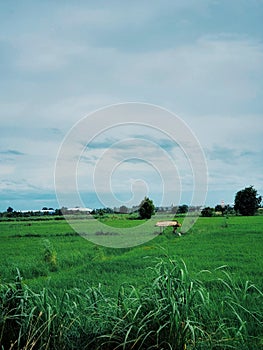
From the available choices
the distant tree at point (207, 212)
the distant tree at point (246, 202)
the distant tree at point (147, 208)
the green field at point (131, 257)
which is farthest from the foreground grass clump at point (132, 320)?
the distant tree at point (207, 212)

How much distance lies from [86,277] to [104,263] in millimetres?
774

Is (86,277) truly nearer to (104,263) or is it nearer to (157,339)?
(104,263)

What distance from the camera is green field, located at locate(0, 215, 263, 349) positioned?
17.1 ft

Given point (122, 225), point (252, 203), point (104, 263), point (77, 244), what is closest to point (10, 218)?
point (122, 225)

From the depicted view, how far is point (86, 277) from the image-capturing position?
5.99m

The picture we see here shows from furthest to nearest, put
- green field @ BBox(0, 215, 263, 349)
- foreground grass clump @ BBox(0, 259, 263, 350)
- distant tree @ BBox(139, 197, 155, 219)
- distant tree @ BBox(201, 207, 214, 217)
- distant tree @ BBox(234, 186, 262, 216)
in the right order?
distant tree @ BBox(201, 207, 214, 217), distant tree @ BBox(234, 186, 262, 216), distant tree @ BBox(139, 197, 155, 219), green field @ BBox(0, 215, 263, 349), foreground grass clump @ BBox(0, 259, 263, 350)

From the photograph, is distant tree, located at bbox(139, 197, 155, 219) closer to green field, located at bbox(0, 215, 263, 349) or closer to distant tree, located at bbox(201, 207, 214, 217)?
green field, located at bbox(0, 215, 263, 349)

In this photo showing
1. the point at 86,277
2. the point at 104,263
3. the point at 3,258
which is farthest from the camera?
the point at 3,258

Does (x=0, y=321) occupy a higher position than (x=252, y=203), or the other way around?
(x=252, y=203)

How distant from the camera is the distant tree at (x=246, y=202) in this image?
11.0m

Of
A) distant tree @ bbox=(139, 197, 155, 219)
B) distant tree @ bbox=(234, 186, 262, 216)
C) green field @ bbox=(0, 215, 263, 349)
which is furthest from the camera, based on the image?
distant tree @ bbox=(234, 186, 262, 216)

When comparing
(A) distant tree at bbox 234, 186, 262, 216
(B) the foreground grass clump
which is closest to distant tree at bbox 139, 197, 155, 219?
(A) distant tree at bbox 234, 186, 262, 216

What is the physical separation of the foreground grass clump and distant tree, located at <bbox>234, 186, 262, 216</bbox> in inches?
312

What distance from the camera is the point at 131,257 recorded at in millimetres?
7023
